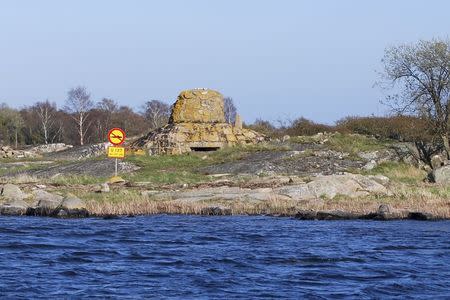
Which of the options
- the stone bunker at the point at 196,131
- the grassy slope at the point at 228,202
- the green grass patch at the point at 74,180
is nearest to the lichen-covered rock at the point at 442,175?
the grassy slope at the point at 228,202

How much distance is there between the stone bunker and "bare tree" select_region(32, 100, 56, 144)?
136ft

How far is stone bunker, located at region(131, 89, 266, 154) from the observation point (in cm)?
5269

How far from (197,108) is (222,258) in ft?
120

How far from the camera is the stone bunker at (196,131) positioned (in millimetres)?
52688

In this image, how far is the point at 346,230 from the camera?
2492 centimetres

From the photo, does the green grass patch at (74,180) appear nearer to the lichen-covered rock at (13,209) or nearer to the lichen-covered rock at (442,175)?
the lichen-covered rock at (13,209)

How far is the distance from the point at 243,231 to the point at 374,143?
88.2 feet

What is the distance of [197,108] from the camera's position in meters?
55.5

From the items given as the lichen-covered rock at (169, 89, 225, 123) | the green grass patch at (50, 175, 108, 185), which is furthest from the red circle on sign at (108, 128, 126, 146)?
the lichen-covered rock at (169, 89, 225, 123)

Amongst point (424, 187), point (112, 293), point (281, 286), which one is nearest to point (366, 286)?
point (281, 286)

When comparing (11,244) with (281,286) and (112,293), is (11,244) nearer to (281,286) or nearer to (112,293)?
(112,293)

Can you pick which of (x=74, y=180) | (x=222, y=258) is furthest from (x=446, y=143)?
(x=222, y=258)

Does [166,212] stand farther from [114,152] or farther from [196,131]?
[196,131]

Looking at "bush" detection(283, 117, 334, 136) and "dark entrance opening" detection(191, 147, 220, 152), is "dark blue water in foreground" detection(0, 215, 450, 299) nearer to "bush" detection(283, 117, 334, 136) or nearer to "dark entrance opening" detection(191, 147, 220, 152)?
"dark entrance opening" detection(191, 147, 220, 152)
